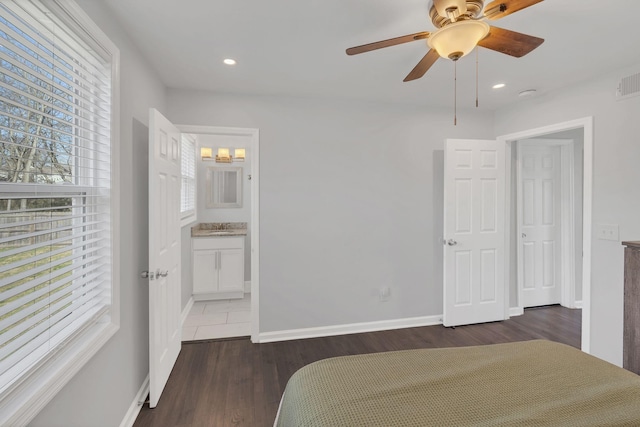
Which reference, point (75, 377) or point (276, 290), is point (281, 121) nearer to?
point (276, 290)

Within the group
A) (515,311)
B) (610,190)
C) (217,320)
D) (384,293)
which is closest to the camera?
(610,190)

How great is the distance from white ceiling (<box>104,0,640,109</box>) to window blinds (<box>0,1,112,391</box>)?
0.61m

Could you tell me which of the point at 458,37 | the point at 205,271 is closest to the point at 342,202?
the point at 458,37

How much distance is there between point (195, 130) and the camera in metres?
2.83

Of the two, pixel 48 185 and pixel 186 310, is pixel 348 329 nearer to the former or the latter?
pixel 186 310

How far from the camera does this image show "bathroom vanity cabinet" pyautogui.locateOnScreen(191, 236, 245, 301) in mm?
4051

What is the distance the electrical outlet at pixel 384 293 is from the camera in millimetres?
3281

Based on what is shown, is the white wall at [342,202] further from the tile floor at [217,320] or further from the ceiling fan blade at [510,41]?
the ceiling fan blade at [510,41]

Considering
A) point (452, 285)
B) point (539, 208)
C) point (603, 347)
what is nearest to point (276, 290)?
point (452, 285)

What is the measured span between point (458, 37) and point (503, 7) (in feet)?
0.61

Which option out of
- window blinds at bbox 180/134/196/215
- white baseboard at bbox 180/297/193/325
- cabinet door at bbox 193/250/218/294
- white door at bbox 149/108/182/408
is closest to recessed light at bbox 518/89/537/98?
white door at bbox 149/108/182/408

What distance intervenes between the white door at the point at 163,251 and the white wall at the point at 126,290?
0.12 metres

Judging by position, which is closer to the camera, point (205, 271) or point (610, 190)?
point (610, 190)

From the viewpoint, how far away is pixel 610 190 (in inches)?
96.0
